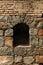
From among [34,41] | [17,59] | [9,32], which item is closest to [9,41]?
[9,32]

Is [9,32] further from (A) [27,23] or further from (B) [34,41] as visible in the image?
(B) [34,41]

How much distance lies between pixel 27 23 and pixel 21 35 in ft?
1.28

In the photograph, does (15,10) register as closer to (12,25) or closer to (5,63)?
(12,25)

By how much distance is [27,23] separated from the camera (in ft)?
16.1

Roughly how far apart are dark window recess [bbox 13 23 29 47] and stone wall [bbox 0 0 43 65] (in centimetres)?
16

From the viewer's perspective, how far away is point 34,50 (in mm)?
4949

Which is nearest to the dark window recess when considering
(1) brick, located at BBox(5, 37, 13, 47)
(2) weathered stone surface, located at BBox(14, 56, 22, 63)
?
(1) brick, located at BBox(5, 37, 13, 47)

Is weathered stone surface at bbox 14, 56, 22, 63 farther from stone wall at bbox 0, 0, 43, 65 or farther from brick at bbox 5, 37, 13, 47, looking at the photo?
brick at bbox 5, 37, 13, 47

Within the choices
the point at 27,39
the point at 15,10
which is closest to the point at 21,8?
the point at 15,10

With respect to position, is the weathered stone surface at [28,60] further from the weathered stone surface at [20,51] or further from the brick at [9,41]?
the brick at [9,41]

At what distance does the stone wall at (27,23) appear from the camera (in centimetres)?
491

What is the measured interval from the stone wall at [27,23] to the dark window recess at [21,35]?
0.16 metres

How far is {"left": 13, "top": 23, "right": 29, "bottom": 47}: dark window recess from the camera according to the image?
5.09 meters

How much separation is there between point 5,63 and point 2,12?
3.61 feet
